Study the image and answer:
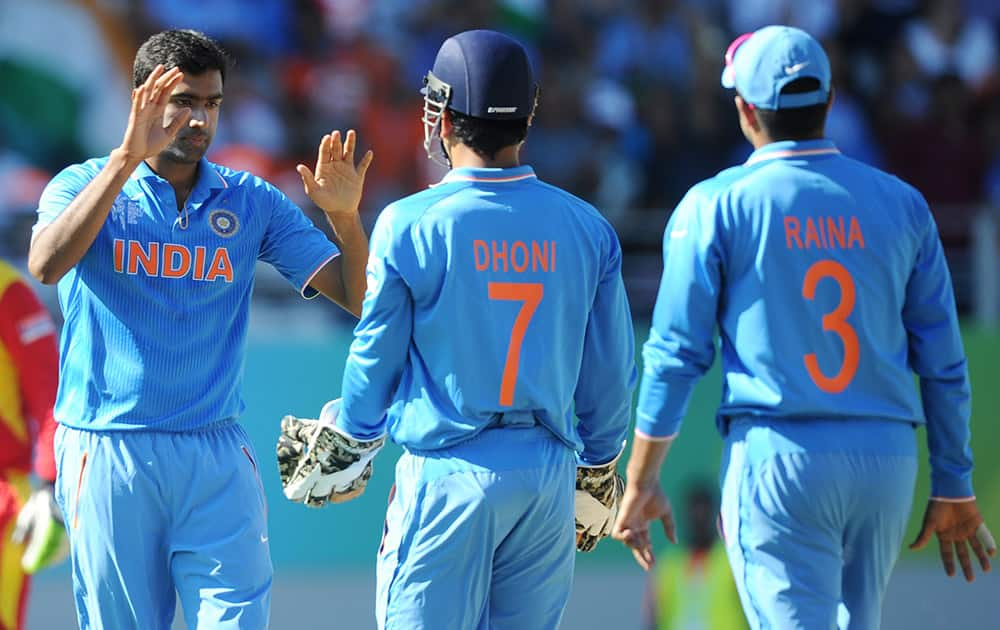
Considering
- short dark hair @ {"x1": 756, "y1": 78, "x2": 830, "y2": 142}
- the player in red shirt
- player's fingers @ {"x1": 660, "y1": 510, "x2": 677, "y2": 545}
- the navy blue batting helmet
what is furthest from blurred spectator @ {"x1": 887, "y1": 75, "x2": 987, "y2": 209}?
the navy blue batting helmet

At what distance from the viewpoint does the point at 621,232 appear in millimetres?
9828

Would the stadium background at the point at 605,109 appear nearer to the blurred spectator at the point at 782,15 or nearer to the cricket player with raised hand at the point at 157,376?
the blurred spectator at the point at 782,15

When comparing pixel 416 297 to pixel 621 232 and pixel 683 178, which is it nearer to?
pixel 621 232

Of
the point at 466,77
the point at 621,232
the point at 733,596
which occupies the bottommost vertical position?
the point at 733,596

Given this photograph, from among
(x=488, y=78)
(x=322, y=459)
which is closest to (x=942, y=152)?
(x=488, y=78)

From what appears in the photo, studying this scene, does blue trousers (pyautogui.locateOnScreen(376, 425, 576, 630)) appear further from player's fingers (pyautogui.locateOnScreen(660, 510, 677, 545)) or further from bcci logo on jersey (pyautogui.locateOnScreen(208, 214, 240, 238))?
bcci logo on jersey (pyautogui.locateOnScreen(208, 214, 240, 238))

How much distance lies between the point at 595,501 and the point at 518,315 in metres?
0.75

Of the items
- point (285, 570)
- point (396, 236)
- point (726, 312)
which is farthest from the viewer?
point (285, 570)

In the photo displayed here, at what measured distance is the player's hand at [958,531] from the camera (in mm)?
4477

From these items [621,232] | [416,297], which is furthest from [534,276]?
[621,232]

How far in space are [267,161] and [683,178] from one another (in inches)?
115

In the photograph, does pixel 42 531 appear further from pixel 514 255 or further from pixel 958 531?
pixel 958 531

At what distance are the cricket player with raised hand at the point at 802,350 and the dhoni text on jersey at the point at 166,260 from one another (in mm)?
1300

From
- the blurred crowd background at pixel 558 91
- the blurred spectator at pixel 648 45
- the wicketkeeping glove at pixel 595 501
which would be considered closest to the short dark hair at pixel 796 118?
the wicketkeeping glove at pixel 595 501
